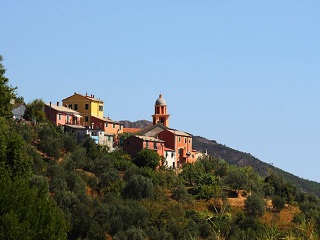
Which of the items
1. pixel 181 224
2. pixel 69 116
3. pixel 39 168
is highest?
pixel 69 116

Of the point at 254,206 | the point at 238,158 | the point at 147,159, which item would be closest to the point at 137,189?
the point at 147,159

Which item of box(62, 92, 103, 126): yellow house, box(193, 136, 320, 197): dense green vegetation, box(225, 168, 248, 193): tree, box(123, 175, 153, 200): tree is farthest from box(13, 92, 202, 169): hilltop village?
box(193, 136, 320, 197): dense green vegetation

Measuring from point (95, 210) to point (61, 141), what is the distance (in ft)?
48.7

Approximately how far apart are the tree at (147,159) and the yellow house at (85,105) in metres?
11.6

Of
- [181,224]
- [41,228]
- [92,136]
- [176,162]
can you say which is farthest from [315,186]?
[41,228]

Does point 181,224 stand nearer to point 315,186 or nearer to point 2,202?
point 2,202

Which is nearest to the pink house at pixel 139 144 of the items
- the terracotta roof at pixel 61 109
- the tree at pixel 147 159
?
the tree at pixel 147 159

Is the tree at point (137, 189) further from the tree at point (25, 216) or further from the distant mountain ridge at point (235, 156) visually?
the distant mountain ridge at point (235, 156)

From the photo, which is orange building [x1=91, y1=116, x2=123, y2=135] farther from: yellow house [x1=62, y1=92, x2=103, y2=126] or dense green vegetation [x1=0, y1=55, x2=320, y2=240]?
dense green vegetation [x1=0, y1=55, x2=320, y2=240]

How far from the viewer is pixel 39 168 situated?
62.6 meters

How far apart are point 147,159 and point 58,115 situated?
38.7ft

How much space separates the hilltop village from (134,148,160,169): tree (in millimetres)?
2736

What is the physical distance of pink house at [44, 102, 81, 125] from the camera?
254ft

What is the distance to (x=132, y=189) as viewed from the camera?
64.9m
